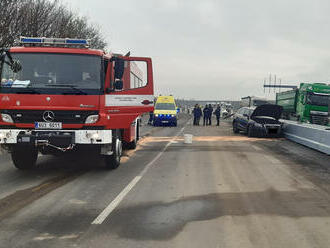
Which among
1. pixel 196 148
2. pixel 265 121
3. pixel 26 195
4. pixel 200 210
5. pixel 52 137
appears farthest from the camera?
pixel 265 121

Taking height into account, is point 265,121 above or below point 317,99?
below

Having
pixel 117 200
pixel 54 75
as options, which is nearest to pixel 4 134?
pixel 54 75

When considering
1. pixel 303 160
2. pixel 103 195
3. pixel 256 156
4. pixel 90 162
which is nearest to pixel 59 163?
pixel 90 162

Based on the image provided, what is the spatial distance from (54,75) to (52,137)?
4.45ft

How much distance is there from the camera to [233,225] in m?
4.64

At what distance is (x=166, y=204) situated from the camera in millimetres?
5629

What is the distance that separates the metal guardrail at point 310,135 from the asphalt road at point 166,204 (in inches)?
136

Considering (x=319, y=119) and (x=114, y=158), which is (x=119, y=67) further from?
(x=319, y=119)

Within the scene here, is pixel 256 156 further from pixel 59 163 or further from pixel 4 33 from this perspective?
pixel 4 33

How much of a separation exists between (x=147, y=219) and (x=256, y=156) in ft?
23.5

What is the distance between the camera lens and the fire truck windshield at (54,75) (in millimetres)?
7344

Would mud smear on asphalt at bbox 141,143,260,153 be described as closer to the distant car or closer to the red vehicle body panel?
the red vehicle body panel

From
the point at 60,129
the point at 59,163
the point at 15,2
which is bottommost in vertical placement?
the point at 59,163

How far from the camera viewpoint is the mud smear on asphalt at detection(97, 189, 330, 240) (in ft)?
14.6
